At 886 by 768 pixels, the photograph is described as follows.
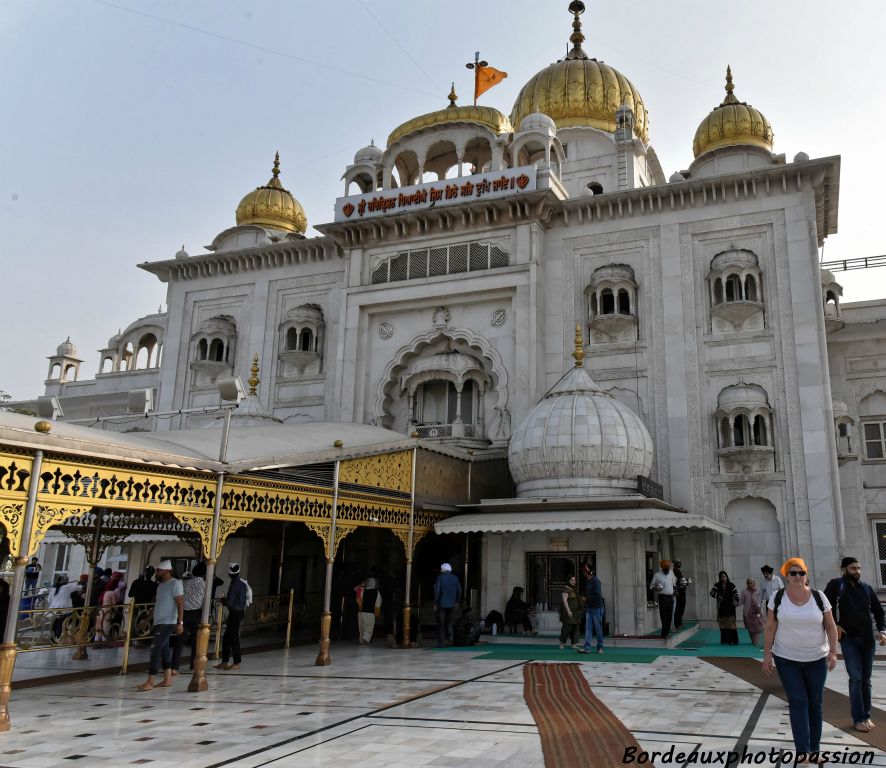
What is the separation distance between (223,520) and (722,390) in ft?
38.6

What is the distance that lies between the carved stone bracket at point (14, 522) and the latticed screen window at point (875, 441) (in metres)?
18.9

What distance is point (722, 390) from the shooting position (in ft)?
56.4

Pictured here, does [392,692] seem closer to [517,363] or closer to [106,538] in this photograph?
[106,538]

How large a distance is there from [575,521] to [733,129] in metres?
12.1

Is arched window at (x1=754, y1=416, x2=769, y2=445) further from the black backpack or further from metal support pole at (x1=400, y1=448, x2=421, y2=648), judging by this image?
the black backpack

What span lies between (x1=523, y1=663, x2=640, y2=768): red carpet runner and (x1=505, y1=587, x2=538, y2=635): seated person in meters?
4.18

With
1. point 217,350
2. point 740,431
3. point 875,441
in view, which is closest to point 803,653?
point 740,431

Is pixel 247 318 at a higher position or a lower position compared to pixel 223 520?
higher

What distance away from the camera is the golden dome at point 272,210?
2441cm

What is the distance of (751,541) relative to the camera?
53.4ft

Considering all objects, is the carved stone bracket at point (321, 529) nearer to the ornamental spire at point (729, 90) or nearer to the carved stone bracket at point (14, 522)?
the carved stone bracket at point (14, 522)

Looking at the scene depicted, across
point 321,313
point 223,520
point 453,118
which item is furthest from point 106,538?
point 453,118

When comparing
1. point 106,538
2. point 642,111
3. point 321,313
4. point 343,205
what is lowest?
point 106,538

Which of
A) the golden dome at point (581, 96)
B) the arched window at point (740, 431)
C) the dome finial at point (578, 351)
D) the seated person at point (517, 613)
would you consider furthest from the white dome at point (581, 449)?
the golden dome at point (581, 96)
